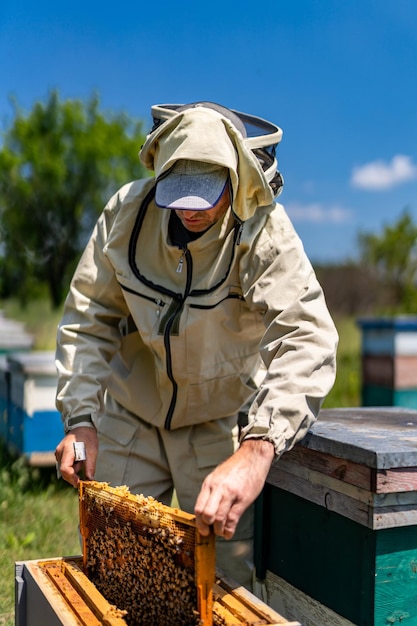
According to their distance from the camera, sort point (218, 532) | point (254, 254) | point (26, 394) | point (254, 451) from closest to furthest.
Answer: point (218, 532) < point (254, 451) < point (254, 254) < point (26, 394)

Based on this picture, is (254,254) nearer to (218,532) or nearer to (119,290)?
(119,290)

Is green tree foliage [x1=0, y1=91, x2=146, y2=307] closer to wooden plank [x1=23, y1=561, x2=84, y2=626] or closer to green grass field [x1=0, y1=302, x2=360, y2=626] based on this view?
green grass field [x1=0, y1=302, x2=360, y2=626]

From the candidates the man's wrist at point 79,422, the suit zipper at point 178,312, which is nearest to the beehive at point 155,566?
the man's wrist at point 79,422

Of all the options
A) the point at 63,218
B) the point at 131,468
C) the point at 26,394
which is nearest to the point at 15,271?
the point at 63,218

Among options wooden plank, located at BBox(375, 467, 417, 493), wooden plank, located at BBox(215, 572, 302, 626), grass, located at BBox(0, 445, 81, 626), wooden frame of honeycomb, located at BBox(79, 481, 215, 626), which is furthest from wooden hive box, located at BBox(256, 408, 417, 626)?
grass, located at BBox(0, 445, 81, 626)

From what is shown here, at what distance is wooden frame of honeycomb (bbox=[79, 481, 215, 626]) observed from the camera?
1534 mm

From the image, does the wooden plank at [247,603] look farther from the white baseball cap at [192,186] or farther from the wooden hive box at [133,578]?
the white baseball cap at [192,186]

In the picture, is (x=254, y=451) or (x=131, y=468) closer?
(x=254, y=451)

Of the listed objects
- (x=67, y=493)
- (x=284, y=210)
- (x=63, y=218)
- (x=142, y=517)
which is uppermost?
(x=63, y=218)

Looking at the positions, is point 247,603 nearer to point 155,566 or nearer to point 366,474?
point 155,566

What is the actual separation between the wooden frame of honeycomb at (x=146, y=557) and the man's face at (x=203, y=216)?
729mm

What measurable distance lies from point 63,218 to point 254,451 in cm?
1823

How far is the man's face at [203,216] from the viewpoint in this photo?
1996 millimetres

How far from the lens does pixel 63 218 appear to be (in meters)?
19.2
